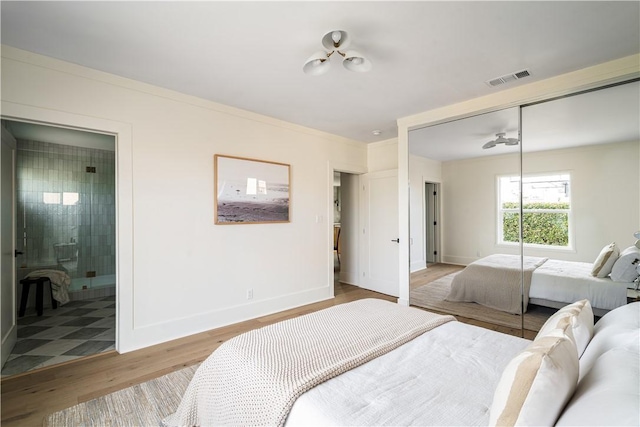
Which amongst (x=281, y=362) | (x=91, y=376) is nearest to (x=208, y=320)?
(x=91, y=376)

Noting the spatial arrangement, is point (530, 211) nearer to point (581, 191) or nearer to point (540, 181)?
point (540, 181)

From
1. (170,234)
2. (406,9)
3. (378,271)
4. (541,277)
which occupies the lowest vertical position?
(378,271)

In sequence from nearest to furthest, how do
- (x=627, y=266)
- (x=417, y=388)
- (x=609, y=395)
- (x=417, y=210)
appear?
(x=609, y=395), (x=417, y=388), (x=627, y=266), (x=417, y=210)

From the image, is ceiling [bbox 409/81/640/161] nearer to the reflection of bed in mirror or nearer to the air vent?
the reflection of bed in mirror

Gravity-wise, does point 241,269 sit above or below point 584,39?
below

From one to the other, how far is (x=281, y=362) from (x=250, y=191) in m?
2.61

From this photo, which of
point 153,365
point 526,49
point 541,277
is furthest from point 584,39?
point 153,365

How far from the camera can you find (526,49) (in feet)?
7.54

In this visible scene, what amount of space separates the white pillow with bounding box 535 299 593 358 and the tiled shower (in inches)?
226

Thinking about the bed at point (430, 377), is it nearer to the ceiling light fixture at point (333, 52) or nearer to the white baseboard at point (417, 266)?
the ceiling light fixture at point (333, 52)

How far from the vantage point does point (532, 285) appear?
3025 millimetres

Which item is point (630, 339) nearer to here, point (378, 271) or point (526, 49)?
point (526, 49)

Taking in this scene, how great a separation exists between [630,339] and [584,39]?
225 cm

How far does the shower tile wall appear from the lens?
422 centimetres
